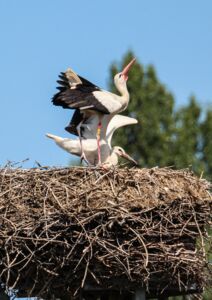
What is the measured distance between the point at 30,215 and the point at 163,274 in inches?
43.4

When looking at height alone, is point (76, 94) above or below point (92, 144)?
above

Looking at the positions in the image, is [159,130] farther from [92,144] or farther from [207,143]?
[92,144]

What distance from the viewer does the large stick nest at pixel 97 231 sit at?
7.39 m

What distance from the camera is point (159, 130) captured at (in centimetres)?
1243

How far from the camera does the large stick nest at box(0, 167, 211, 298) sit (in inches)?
291

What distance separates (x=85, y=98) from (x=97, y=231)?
5.97 ft

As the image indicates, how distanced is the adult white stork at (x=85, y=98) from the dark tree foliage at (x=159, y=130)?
2.83 meters

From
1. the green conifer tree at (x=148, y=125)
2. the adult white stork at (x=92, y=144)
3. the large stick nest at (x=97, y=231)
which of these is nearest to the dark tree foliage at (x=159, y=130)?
the green conifer tree at (x=148, y=125)

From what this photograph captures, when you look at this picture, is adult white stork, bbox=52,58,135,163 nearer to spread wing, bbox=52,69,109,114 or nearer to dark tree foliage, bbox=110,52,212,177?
spread wing, bbox=52,69,109,114

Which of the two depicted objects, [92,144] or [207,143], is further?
[207,143]

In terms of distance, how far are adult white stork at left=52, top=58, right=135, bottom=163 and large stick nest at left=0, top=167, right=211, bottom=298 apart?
3.52ft

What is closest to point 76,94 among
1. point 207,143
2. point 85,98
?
point 85,98

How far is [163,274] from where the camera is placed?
25.1ft

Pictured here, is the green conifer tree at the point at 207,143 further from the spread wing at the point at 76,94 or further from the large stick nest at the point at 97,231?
the large stick nest at the point at 97,231
